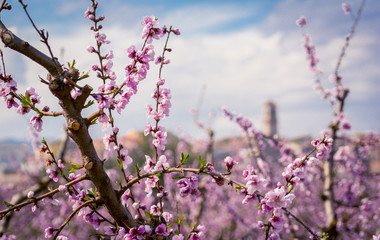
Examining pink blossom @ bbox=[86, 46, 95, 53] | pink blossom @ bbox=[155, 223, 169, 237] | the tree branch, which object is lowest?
pink blossom @ bbox=[155, 223, 169, 237]

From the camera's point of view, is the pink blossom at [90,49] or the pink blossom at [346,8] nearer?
the pink blossom at [90,49]

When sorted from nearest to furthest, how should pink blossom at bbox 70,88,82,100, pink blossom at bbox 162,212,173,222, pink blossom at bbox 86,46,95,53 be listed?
1. pink blossom at bbox 70,88,82,100
2. pink blossom at bbox 86,46,95,53
3. pink blossom at bbox 162,212,173,222

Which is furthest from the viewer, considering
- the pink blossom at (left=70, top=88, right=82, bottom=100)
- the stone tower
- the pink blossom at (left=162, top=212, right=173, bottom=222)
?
the stone tower

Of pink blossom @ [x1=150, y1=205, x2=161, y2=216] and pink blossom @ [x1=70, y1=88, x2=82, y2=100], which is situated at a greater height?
pink blossom @ [x1=70, y1=88, x2=82, y2=100]

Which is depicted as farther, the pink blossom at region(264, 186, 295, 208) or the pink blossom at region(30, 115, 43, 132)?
the pink blossom at region(30, 115, 43, 132)

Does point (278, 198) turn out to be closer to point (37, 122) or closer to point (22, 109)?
point (37, 122)

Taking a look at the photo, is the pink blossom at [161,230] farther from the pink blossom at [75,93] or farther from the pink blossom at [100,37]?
the pink blossom at [100,37]

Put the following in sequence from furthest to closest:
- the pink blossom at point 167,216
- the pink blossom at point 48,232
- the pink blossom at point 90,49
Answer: the pink blossom at point 167,216 < the pink blossom at point 90,49 < the pink blossom at point 48,232

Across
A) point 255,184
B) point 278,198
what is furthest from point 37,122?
point 278,198

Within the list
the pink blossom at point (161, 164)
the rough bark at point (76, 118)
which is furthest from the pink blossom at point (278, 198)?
the rough bark at point (76, 118)

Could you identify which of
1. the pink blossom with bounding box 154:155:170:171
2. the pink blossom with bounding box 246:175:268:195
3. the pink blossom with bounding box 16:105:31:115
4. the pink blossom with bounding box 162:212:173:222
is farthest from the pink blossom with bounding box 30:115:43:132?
the pink blossom with bounding box 246:175:268:195

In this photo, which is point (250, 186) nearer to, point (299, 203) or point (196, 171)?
point (196, 171)

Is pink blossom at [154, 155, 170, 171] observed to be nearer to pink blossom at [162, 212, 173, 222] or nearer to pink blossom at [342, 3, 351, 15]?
pink blossom at [162, 212, 173, 222]

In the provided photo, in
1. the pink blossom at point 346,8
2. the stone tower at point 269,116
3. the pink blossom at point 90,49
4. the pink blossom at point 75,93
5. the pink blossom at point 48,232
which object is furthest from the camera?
the stone tower at point 269,116
